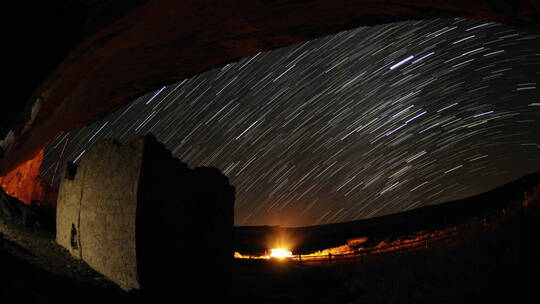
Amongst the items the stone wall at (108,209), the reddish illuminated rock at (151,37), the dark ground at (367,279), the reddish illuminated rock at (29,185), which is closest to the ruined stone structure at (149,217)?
the stone wall at (108,209)

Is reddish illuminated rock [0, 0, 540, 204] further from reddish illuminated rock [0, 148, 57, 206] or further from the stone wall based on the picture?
reddish illuminated rock [0, 148, 57, 206]

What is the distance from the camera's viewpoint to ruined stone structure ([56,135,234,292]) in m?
7.55

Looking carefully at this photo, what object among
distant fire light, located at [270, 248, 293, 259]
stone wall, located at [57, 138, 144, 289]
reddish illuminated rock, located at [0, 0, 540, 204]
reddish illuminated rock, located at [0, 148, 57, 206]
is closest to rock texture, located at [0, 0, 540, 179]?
reddish illuminated rock, located at [0, 0, 540, 204]

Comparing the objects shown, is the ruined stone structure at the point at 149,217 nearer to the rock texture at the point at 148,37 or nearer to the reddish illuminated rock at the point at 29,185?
the rock texture at the point at 148,37

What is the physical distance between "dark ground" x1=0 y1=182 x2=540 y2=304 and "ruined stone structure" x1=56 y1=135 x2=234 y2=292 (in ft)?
1.16

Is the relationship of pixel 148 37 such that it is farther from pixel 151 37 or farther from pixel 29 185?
pixel 29 185

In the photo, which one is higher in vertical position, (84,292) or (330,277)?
(330,277)

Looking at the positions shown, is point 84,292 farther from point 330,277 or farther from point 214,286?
point 330,277

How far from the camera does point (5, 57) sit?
8.52 m

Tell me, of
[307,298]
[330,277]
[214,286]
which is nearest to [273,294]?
[307,298]

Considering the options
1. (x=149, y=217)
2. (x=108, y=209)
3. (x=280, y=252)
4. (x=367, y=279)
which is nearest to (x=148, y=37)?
(x=108, y=209)

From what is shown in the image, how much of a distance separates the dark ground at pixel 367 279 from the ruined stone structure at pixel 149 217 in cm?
35

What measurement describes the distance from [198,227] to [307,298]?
3.41 m

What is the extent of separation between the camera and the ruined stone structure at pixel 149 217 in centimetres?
755
